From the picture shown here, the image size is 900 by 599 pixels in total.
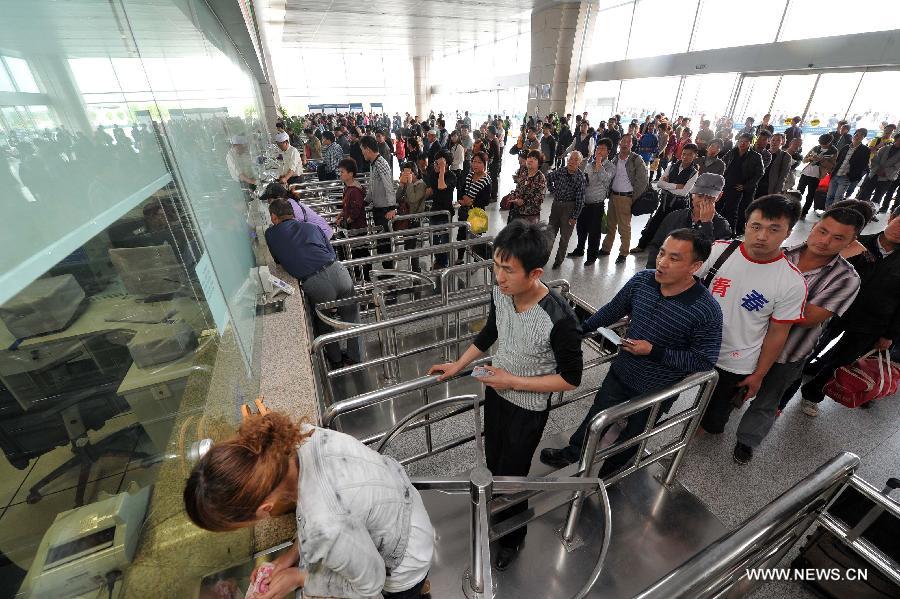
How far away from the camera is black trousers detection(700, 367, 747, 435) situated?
2482mm

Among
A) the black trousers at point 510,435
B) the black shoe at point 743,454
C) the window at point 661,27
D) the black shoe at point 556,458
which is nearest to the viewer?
the black trousers at point 510,435

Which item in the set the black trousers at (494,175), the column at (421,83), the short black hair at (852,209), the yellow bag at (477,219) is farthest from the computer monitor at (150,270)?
the column at (421,83)

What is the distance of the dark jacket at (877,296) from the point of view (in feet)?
8.05

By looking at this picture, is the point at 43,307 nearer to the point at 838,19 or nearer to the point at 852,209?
the point at 852,209

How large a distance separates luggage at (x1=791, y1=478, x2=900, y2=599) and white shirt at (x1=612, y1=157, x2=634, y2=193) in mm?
4753

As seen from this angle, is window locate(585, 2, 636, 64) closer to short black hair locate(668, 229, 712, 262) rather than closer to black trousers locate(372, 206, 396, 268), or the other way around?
black trousers locate(372, 206, 396, 268)

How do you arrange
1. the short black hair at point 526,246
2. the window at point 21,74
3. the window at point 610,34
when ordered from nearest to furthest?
the window at point 21,74, the short black hair at point 526,246, the window at point 610,34

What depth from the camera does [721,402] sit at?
267 centimetres

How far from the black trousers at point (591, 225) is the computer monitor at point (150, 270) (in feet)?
17.3

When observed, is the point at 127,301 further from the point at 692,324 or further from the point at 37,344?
the point at 692,324

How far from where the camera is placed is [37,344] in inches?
33.7

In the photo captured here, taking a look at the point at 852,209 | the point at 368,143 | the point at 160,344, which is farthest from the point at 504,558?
the point at 368,143

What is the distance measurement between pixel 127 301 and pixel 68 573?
0.71 metres

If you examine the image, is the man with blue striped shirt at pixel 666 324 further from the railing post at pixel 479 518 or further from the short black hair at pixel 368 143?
the short black hair at pixel 368 143
